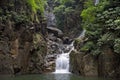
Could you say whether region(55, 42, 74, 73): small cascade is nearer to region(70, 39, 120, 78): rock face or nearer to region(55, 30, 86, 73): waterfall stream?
region(55, 30, 86, 73): waterfall stream

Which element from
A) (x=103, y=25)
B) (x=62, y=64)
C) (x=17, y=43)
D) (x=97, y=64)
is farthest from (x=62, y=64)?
(x=103, y=25)

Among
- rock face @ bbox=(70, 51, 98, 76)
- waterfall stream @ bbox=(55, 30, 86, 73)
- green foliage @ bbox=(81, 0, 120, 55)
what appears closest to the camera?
green foliage @ bbox=(81, 0, 120, 55)

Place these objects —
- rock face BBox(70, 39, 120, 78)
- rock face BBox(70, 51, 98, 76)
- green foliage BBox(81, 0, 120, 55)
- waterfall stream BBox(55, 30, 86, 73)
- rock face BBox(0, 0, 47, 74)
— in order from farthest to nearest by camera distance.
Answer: waterfall stream BBox(55, 30, 86, 73) < rock face BBox(0, 0, 47, 74) < rock face BBox(70, 51, 98, 76) < rock face BBox(70, 39, 120, 78) < green foliage BBox(81, 0, 120, 55)

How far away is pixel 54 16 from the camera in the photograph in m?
52.6

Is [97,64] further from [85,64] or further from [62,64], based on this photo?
[62,64]

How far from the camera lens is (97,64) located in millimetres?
26234

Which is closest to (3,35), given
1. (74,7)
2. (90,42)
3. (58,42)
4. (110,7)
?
(90,42)

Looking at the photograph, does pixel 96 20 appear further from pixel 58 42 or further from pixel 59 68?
pixel 58 42

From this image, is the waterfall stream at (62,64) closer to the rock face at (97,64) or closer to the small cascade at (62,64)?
the small cascade at (62,64)

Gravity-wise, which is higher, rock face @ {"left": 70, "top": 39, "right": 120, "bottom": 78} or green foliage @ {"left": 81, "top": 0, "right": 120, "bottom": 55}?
green foliage @ {"left": 81, "top": 0, "right": 120, "bottom": 55}

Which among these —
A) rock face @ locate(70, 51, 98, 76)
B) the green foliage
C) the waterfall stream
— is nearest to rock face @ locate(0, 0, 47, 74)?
the waterfall stream

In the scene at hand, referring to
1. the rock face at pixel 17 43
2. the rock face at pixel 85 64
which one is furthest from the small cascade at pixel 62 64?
the rock face at pixel 85 64

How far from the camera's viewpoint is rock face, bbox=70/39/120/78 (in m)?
24.1

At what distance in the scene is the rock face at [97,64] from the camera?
24.1m
